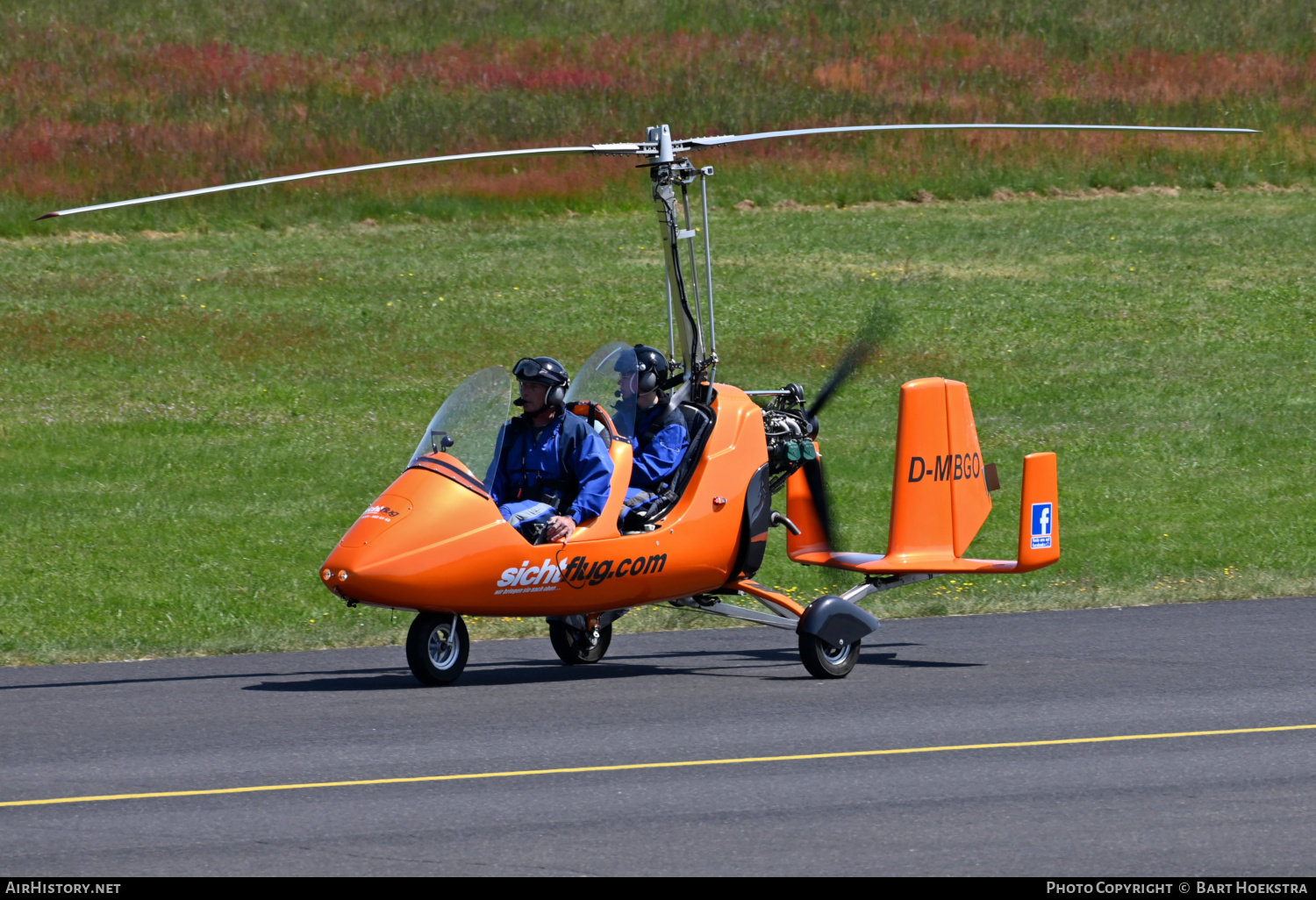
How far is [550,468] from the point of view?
31.5ft

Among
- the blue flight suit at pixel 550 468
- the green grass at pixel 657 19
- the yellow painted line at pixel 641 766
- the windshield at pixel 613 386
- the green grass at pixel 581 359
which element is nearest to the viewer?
the yellow painted line at pixel 641 766

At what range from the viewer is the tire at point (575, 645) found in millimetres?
10312

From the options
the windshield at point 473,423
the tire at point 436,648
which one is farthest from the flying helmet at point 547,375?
the tire at point 436,648

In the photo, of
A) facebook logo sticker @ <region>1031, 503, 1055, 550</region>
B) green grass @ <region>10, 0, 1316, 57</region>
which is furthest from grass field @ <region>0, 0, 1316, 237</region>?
facebook logo sticker @ <region>1031, 503, 1055, 550</region>

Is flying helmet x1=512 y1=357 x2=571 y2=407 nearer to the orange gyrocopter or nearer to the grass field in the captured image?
the orange gyrocopter

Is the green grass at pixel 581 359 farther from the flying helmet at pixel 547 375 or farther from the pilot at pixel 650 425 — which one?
the flying helmet at pixel 547 375

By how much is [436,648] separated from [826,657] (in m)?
2.18

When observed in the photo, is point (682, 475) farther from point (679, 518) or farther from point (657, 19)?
point (657, 19)

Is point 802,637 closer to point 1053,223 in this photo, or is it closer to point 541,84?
point 1053,223

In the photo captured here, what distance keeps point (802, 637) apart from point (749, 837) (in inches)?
137

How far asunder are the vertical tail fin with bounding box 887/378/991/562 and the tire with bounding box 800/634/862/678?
873 millimetres

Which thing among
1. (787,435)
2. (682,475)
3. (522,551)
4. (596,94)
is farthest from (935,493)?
(596,94)

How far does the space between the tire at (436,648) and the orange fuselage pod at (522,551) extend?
0.32 metres

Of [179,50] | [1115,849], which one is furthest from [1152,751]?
[179,50]
